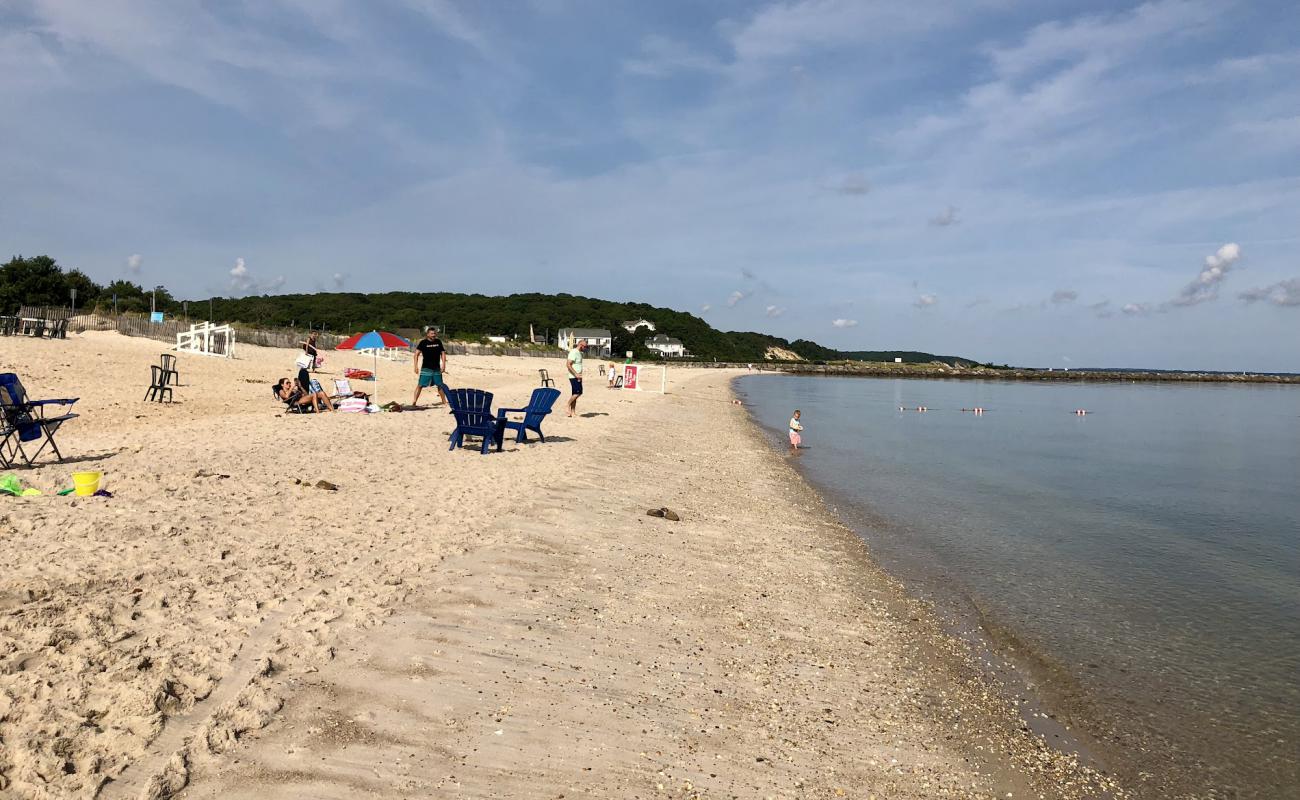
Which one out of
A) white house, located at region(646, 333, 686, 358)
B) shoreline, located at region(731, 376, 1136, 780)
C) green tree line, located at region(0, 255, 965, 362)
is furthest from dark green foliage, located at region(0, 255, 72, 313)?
white house, located at region(646, 333, 686, 358)

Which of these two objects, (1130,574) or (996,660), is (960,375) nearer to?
(1130,574)

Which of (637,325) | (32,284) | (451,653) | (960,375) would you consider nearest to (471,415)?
(451,653)

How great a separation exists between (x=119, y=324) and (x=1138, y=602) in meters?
36.6

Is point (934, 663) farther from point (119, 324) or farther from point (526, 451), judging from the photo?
point (119, 324)

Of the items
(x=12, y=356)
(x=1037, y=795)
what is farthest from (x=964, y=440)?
(x=12, y=356)

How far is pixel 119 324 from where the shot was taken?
3109cm

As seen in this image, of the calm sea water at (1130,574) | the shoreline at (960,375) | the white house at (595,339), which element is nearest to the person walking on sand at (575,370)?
the calm sea water at (1130,574)

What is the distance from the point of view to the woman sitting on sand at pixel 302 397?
1367cm

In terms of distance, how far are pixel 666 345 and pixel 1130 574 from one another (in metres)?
113

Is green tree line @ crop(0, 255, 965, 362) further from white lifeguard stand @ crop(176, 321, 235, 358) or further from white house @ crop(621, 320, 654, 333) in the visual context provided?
white lifeguard stand @ crop(176, 321, 235, 358)

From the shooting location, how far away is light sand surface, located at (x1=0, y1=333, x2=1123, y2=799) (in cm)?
293

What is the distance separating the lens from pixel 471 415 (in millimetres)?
10266

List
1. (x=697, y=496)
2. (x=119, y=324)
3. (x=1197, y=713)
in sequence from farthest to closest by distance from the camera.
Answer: (x=119, y=324) → (x=697, y=496) → (x=1197, y=713)

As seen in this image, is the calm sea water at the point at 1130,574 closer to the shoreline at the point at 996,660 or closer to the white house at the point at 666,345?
the shoreline at the point at 996,660
